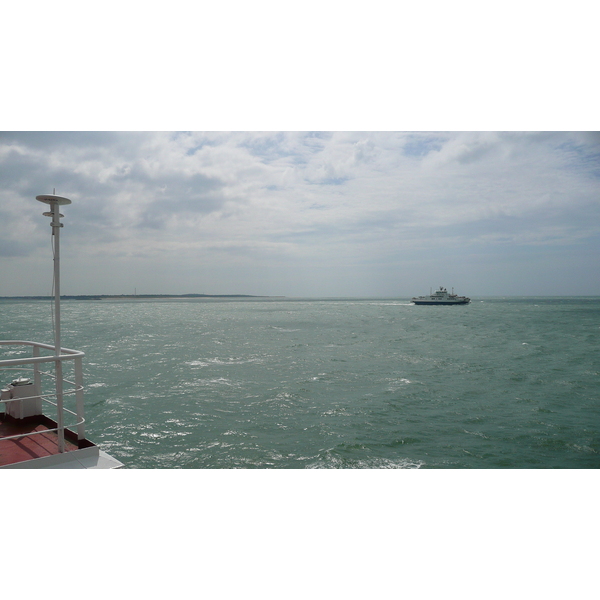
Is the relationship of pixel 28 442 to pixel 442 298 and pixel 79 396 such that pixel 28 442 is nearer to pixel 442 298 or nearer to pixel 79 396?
pixel 79 396

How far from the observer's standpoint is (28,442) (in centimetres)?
368

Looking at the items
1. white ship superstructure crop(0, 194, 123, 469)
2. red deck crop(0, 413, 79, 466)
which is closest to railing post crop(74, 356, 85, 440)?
white ship superstructure crop(0, 194, 123, 469)

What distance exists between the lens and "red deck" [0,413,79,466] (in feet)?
11.0

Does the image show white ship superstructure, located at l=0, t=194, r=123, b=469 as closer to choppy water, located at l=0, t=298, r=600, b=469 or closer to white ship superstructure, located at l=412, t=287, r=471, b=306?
choppy water, located at l=0, t=298, r=600, b=469

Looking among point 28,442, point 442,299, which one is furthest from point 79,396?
point 442,299

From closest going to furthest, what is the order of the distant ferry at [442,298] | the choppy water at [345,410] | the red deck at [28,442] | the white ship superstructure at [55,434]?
the white ship superstructure at [55,434] → the red deck at [28,442] → the choppy water at [345,410] → the distant ferry at [442,298]

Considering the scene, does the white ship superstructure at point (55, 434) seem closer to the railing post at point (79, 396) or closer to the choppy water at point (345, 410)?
the railing post at point (79, 396)

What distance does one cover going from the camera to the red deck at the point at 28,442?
3.37 meters

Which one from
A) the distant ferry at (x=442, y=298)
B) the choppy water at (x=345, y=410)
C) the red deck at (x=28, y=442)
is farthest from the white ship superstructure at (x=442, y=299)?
the red deck at (x=28, y=442)

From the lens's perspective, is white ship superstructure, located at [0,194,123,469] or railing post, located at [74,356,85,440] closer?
white ship superstructure, located at [0,194,123,469]

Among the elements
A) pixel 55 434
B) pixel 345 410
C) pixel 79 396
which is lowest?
pixel 345 410

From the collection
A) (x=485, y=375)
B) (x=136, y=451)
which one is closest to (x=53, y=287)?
(x=136, y=451)

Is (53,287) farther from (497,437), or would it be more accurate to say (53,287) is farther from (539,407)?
(539,407)

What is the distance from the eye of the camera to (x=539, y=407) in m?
8.74
